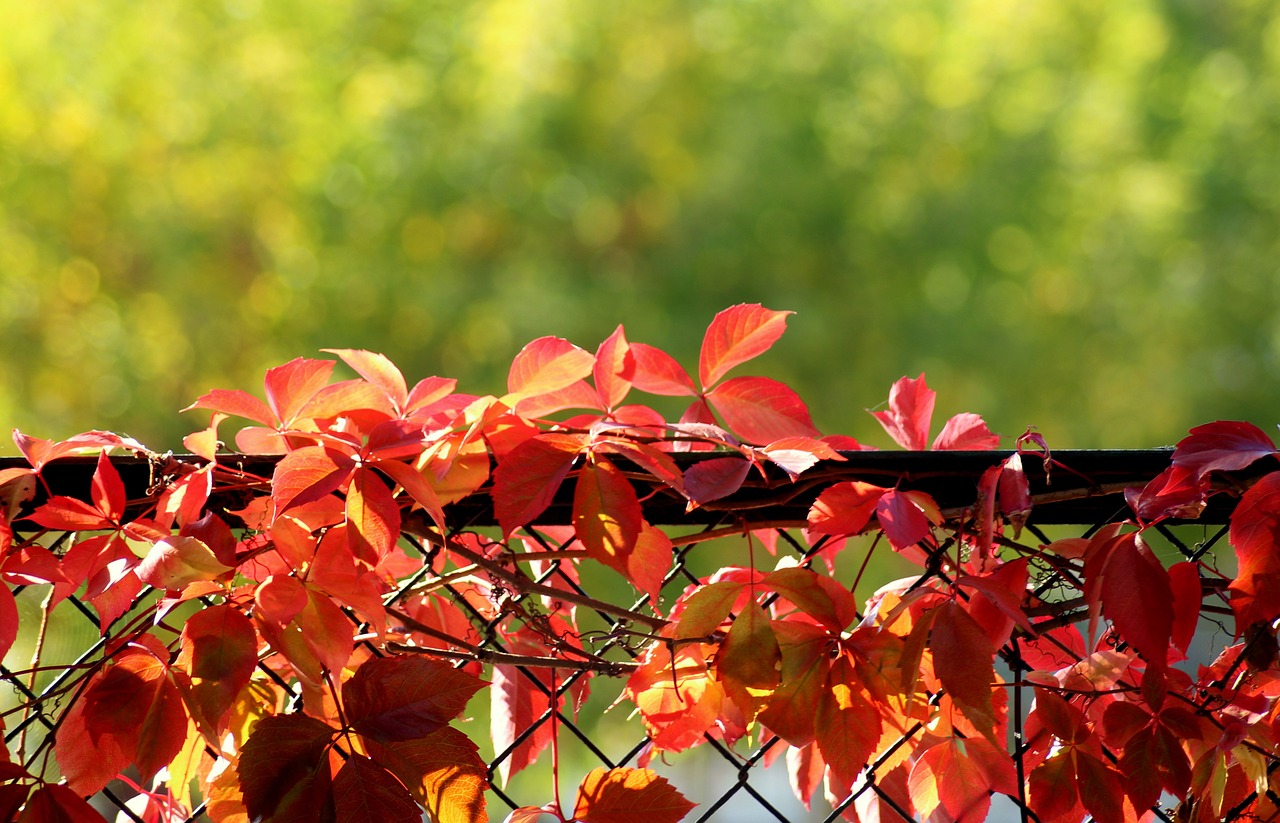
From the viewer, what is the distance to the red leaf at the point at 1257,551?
43 centimetres

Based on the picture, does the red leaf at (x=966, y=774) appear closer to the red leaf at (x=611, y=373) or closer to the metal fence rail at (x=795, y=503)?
the metal fence rail at (x=795, y=503)

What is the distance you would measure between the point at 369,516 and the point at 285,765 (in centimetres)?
10

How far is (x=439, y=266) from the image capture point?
5.50m

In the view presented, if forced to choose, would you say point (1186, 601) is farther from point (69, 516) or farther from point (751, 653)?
point (69, 516)

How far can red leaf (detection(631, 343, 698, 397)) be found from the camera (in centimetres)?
46

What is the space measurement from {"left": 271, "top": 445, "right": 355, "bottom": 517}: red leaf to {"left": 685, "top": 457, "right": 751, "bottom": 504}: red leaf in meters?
0.13

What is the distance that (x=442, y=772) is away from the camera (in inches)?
17.3

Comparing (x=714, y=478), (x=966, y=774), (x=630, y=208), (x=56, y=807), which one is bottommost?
(x=56, y=807)

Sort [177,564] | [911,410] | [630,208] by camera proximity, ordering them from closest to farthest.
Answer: [177,564]
[911,410]
[630,208]

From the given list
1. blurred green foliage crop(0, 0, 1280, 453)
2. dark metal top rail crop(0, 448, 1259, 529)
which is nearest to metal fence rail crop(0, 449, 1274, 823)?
dark metal top rail crop(0, 448, 1259, 529)

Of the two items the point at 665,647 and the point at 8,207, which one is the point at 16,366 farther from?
the point at 665,647

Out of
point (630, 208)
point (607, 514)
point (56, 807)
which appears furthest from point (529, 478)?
point (630, 208)

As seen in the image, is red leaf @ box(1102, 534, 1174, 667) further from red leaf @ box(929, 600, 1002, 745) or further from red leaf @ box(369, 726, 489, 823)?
red leaf @ box(369, 726, 489, 823)

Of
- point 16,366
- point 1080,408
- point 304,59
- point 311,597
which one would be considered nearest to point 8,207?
point 16,366
